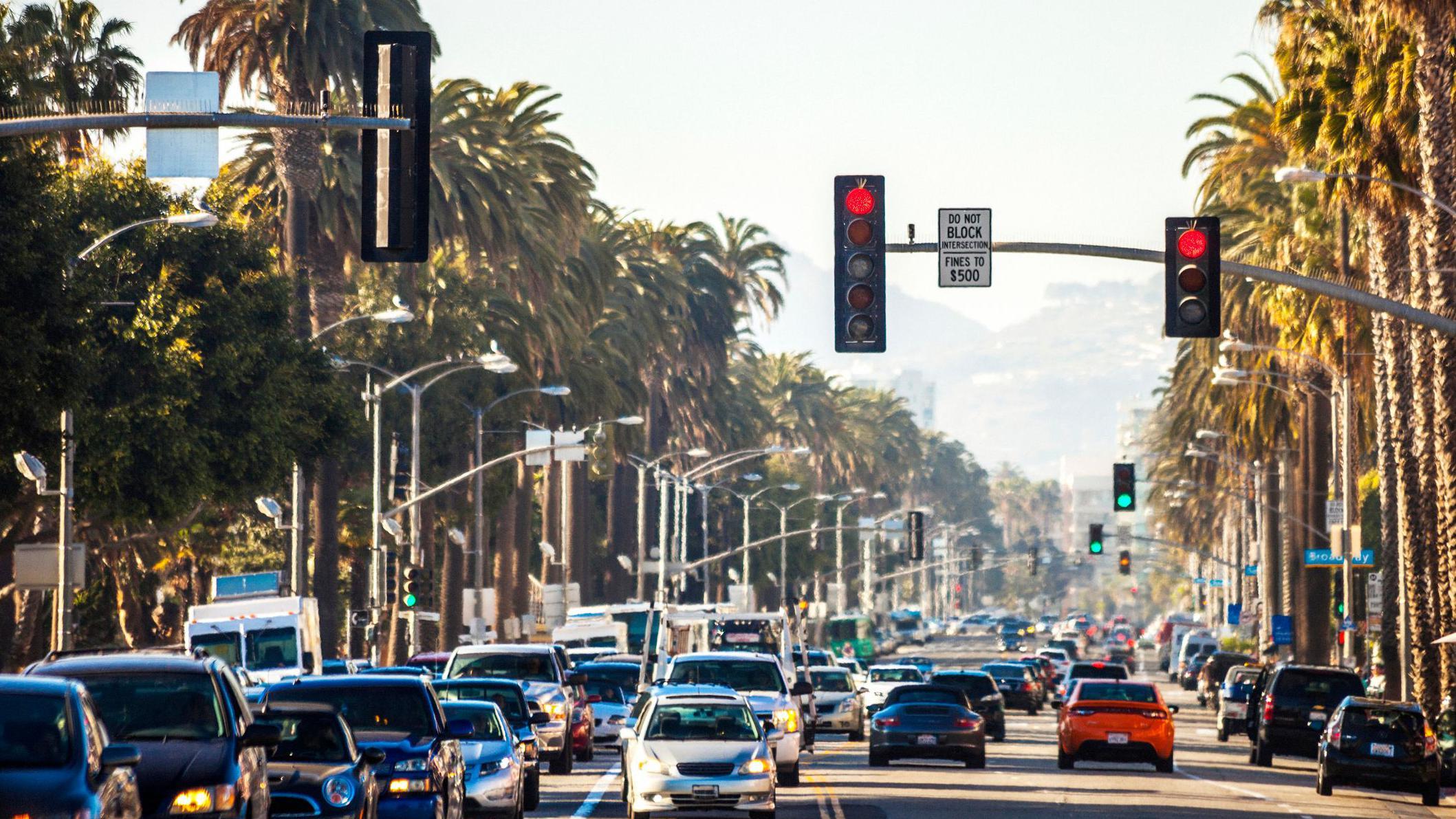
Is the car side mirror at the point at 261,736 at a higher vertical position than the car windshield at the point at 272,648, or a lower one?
higher

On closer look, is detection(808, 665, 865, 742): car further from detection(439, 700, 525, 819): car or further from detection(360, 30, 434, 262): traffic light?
detection(360, 30, 434, 262): traffic light

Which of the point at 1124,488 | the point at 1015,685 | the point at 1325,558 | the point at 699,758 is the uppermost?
the point at 1124,488

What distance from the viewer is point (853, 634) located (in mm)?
121125

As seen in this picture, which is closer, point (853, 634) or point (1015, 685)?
point (1015, 685)

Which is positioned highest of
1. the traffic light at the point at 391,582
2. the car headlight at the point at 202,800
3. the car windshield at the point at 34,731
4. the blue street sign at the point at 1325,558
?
the blue street sign at the point at 1325,558

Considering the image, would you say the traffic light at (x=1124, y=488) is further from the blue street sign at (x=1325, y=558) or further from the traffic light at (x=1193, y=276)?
the traffic light at (x=1193, y=276)

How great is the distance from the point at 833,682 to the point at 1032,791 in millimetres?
19417

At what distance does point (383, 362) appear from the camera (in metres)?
70.5

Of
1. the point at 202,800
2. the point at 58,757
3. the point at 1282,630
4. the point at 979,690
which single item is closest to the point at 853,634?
the point at 1282,630

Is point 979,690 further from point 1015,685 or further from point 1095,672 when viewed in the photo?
point 1015,685

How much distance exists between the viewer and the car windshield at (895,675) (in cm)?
5725

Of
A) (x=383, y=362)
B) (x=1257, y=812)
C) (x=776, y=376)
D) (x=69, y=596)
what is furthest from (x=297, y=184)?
(x=776, y=376)

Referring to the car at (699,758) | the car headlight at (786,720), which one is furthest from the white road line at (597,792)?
the car headlight at (786,720)

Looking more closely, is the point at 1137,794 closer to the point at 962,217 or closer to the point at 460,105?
the point at 962,217
